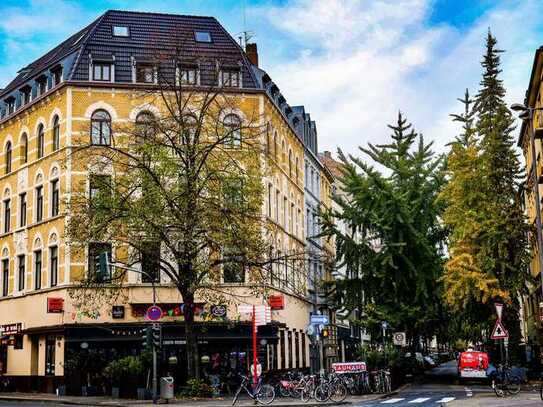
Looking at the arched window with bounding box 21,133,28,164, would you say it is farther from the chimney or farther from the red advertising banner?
the red advertising banner

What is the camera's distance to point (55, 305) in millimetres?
40469

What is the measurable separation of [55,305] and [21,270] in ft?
23.6

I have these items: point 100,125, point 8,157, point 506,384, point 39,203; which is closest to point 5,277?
point 39,203

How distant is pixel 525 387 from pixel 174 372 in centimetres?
1539

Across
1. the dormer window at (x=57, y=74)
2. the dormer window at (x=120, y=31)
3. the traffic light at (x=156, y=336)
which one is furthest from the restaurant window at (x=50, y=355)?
the dormer window at (x=120, y=31)

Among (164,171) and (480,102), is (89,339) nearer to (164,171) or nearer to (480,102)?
(164,171)

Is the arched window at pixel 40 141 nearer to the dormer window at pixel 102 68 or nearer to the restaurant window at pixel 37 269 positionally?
the dormer window at pixel 102 68

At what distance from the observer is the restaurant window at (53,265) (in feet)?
141

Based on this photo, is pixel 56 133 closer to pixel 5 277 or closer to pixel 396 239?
pixel 5 277

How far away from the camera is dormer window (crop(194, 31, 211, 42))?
155 feet

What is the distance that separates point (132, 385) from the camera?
1377 inches

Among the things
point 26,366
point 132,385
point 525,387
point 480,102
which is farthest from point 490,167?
point 26,366

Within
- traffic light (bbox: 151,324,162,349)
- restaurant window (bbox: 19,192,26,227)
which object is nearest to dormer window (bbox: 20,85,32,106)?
restaurant window (bbox: 19,192,26,227)

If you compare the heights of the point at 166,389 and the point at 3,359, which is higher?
the point at 3,359
